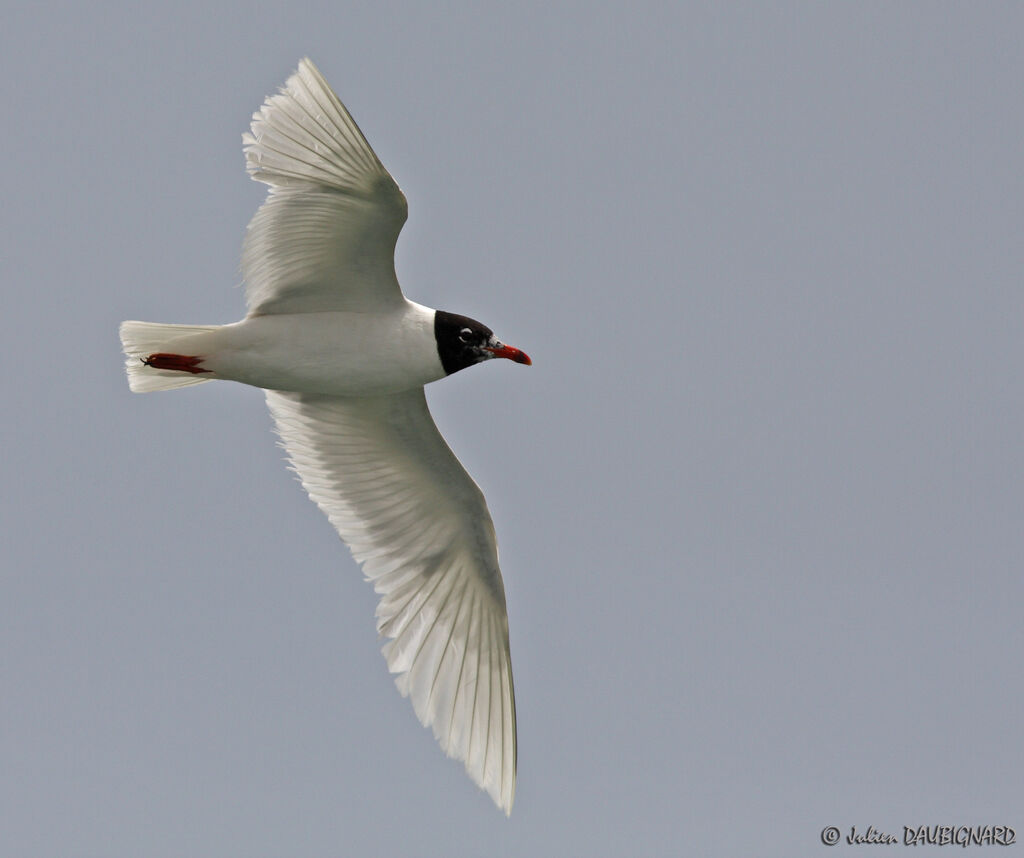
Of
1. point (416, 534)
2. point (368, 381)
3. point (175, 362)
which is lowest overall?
point (416, 534)

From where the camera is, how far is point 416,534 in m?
12.7

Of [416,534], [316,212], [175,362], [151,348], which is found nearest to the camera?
[316,212]

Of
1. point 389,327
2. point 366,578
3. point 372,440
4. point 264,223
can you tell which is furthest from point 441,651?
point 264,223

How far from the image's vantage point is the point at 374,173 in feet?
34.6

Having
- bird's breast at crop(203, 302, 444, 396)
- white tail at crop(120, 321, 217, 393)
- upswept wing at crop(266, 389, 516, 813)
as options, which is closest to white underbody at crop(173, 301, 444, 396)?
bird's breast at crop(203, 302, 444, 396)

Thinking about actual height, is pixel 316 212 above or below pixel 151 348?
above

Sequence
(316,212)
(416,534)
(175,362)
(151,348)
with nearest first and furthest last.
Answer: (316,212) < (175,362) < (151,348) < (416,534)

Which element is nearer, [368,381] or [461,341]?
[461,341]

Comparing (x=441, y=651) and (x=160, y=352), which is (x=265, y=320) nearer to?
(x=160, y=352)

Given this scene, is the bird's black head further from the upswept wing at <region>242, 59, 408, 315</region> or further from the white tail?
the white tail

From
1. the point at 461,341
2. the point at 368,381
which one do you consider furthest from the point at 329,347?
the point at 461,341

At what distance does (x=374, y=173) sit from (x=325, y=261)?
98cm

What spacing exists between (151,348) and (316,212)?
173 cm

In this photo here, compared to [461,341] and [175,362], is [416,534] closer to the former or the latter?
[461,341]
